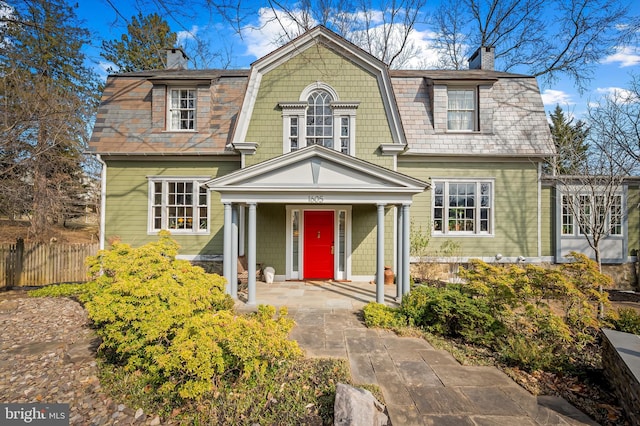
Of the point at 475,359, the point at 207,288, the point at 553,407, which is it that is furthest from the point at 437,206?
the point at 207,288

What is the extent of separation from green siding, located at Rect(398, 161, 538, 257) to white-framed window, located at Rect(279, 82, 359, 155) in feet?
7.27

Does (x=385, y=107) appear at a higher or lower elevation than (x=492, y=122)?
higher

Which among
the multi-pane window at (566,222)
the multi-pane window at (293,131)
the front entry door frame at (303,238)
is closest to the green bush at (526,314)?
the front entry door frame at (303,238)

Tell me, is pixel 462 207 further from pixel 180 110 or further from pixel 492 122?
pixel 180 110

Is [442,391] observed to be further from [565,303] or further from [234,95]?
[234,95]

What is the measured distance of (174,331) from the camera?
150 inches

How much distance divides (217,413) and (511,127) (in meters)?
11.3

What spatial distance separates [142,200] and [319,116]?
261 inches

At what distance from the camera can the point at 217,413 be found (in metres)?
3.25

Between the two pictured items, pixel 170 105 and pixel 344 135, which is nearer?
pixel 344 135

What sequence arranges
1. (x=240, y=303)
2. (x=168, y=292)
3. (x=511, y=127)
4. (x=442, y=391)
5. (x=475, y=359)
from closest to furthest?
(x=442, y=391)
(x=168, y=292)
(x=475, y=359)
(x=240, y=303)
(x=511, y=127)

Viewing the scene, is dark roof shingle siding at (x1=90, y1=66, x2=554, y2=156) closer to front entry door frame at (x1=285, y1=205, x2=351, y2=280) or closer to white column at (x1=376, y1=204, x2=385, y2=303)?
front entry door frame at (x1=285, y1=205, x2=351, y2=280)

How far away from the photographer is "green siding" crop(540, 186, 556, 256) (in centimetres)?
984

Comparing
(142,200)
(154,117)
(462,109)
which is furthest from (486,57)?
(142,200)
